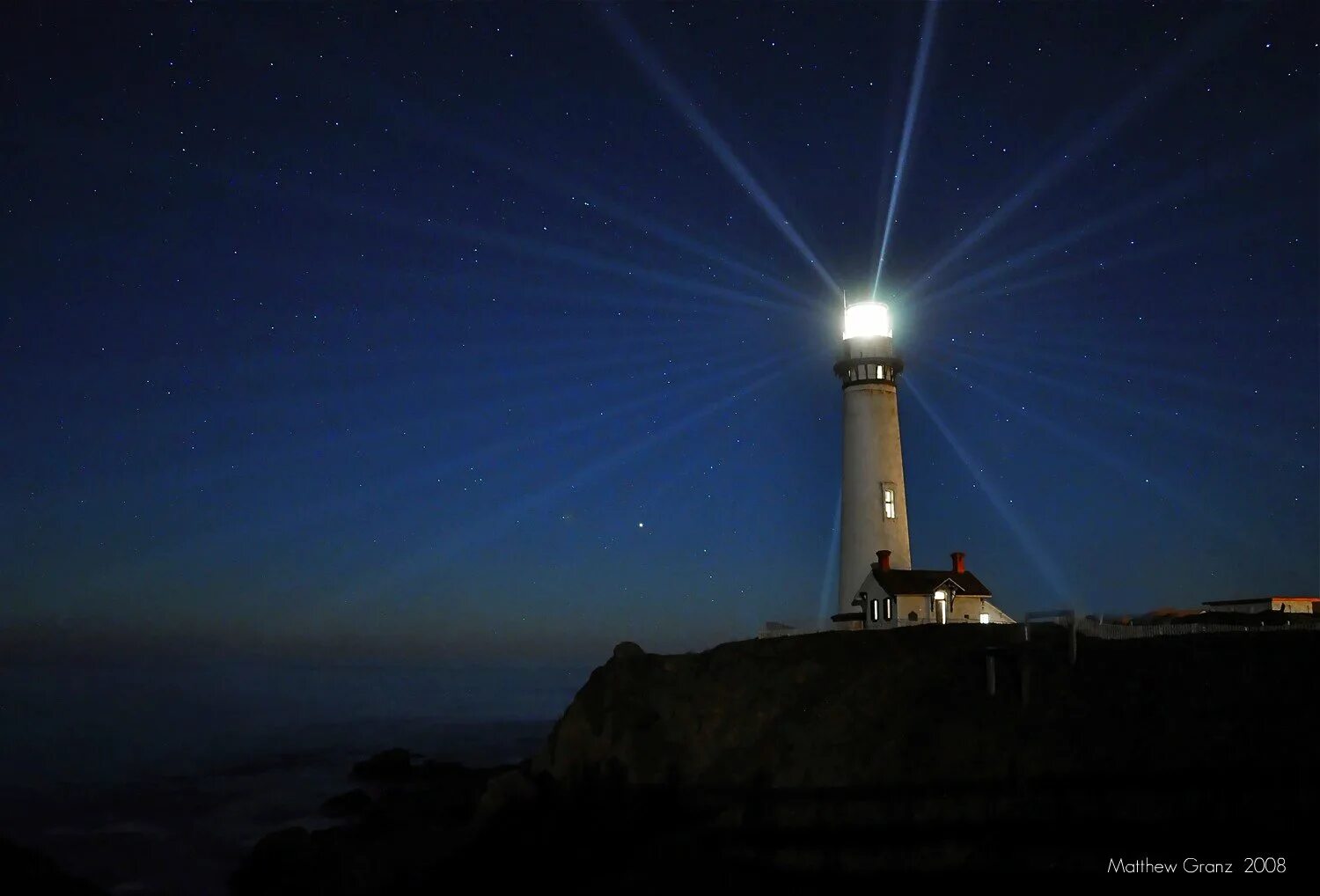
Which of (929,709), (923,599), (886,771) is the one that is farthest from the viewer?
(923,599)

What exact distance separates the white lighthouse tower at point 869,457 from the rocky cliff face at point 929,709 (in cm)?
955

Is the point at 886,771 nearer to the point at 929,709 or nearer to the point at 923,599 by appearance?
the point at 929,709

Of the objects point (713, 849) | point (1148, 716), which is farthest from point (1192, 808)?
point (713, 849)

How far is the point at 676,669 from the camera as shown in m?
32.1

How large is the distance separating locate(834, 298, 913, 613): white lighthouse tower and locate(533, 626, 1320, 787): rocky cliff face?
955 centimetres

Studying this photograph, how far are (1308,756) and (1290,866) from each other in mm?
5026

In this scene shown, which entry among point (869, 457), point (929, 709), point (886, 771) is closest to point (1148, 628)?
point (929, 709)

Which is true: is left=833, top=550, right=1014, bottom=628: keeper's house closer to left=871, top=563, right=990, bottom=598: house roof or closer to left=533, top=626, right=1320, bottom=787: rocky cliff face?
left=871, top=563, right=990, bottom=598: house roof

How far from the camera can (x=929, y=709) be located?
26.5m

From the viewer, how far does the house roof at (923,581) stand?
38.9 meters

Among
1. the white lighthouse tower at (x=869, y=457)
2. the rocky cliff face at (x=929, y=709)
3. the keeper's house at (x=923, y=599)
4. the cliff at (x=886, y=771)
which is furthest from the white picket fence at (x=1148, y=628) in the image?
the white lighthouse tower at (x=869, y=457)

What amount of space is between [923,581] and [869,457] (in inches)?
248

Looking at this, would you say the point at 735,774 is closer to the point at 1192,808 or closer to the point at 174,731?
the point at 1192,808

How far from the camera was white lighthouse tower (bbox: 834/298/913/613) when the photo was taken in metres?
42.3
